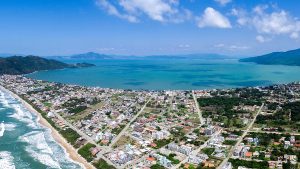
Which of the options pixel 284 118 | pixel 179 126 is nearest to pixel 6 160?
pixel 179 126

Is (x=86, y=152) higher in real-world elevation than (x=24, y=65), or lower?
lower

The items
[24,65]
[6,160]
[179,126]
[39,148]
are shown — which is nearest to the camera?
[6,160]

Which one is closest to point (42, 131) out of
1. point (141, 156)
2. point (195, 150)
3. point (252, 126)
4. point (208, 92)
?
point (141, 156)

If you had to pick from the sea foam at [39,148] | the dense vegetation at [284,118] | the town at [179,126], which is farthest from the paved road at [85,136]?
the dense vegetation at [284,118]

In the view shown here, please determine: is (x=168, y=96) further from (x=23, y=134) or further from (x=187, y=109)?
(x=23, y=134)

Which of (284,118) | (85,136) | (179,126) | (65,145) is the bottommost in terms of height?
(65,145)

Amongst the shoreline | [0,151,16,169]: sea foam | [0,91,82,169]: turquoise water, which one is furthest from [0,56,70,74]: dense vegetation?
[0,151,16,169]: sea foam

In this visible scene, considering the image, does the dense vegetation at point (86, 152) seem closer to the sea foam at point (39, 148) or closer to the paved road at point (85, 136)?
the paved road at point (85, 136)

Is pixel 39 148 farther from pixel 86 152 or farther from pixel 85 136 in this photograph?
pixel 85 136

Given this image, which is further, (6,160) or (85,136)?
(85,136)
